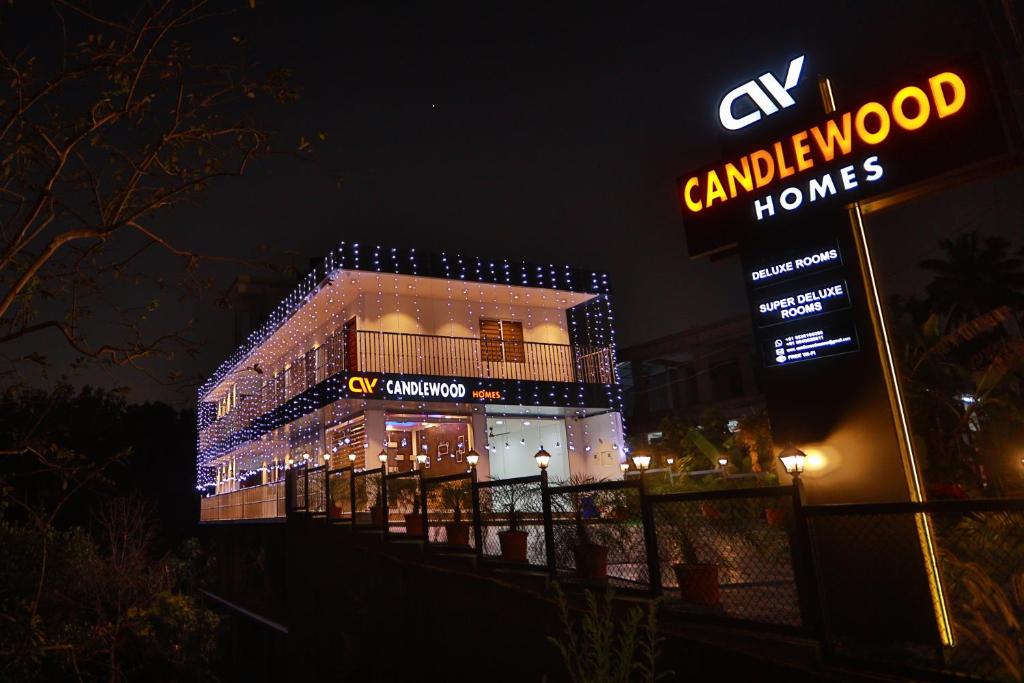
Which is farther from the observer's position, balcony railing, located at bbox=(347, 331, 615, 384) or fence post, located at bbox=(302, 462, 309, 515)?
balcony railing, located at bbox=(347, 331, 615, 384)

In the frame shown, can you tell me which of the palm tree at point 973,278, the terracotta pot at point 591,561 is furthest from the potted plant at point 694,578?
the palm tree at point 973,278

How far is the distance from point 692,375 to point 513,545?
29.5 meters

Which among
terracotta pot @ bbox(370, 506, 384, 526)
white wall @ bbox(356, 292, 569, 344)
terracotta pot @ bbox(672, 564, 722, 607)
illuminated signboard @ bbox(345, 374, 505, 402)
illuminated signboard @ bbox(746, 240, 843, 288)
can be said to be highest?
white wall @ bbox(356, 292, 569, 344)

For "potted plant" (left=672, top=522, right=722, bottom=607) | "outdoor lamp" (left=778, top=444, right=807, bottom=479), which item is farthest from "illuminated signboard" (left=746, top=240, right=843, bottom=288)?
"potted plant" (left=672, top=522, right=722, bottom=607)

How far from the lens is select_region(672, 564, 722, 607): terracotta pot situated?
593 centimetres

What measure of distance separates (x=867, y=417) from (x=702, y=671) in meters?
3.22

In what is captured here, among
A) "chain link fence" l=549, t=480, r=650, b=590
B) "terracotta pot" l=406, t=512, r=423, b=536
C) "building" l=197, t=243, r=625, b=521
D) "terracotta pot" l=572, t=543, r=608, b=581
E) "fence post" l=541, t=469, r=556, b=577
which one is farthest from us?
"building" l=197, t=243, r=625, b=521

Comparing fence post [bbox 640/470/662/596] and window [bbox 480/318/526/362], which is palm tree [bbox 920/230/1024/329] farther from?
fence post [bbox 640/470/662/596]

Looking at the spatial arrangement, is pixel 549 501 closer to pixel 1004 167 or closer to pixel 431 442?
pixel 1004 167

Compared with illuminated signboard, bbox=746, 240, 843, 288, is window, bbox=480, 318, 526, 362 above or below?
above

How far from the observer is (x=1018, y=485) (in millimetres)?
11992

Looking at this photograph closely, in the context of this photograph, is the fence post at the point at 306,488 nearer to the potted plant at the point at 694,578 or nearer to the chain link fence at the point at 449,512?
the chain link fence at the point at 449,512

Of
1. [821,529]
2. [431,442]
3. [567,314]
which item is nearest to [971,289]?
[567,314]

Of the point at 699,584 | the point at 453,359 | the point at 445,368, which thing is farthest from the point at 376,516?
the point at 699,584
